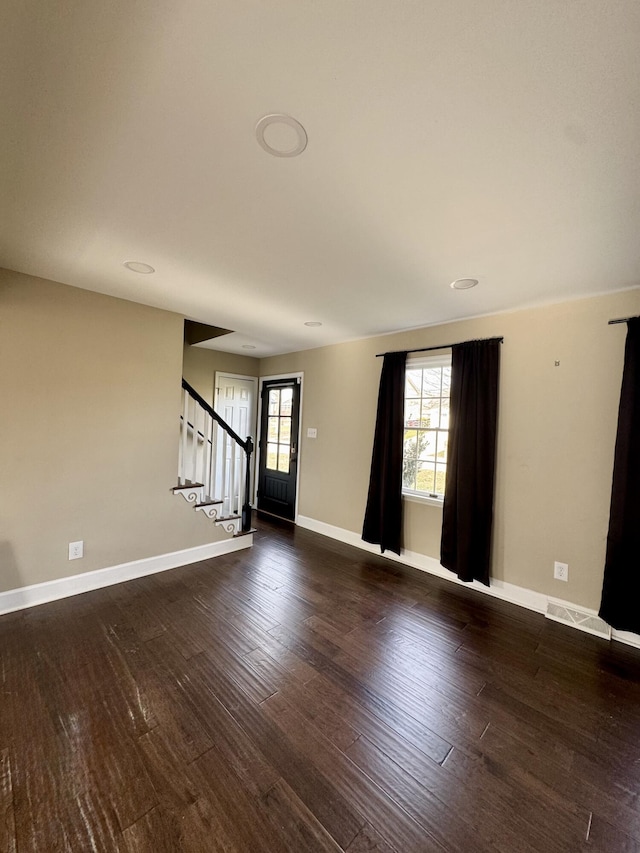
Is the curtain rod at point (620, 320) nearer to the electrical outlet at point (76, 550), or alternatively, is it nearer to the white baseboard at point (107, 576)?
the white baseboard at point (107, 576)

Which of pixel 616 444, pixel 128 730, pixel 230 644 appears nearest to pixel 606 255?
pixel 616 444

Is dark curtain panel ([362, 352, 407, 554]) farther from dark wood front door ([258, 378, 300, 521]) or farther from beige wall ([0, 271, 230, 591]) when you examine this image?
beige wall ([0, 271, 230, 591])

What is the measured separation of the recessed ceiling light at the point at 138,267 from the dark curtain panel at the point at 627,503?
3.44 meters

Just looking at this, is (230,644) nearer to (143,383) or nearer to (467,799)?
(467,799)

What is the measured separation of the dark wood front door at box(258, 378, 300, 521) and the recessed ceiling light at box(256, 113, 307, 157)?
373cm

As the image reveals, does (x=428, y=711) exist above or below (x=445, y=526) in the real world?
below

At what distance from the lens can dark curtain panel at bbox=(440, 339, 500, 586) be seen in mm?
2990

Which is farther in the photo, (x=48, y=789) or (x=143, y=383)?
(x=143, y=383)

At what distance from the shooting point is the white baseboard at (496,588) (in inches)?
98.7

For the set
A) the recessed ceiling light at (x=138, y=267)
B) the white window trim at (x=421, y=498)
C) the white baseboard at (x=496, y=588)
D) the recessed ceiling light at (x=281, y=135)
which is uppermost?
the recessed ceiling light at (x=281, y=135)

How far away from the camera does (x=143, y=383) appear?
3098mm

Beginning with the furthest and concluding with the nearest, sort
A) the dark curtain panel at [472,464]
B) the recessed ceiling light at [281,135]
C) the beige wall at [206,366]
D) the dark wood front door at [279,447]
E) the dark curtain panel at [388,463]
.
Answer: the dark wood front door at [279,447]
the beige wall at [206,366]
the dark curtain panel at [388,463]
the dark curtain panel at [472,464]
the recessed ceiling light at [281,135]

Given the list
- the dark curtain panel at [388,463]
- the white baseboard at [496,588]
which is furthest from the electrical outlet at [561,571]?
the dark curtain panel at [388,463]

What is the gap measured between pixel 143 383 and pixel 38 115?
7.05 ft
